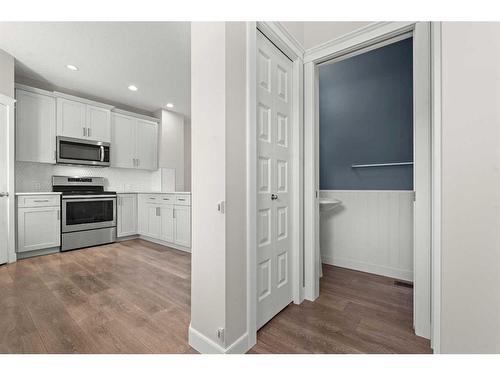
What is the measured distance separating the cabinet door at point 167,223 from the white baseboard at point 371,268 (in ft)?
7.55

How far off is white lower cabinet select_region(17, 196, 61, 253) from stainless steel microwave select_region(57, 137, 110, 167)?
681mm

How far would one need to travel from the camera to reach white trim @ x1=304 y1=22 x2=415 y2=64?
1476mm

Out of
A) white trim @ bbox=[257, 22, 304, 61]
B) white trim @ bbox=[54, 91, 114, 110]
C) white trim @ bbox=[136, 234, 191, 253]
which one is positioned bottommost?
white trim @ bbox=[136, 234, 191, 253]

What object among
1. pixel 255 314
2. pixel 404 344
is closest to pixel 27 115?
pixel 255 314

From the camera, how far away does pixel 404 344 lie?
1297 mm

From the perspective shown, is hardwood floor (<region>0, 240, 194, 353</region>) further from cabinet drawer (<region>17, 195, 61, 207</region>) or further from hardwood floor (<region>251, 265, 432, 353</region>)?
cabinet drawer (<region>17, 195, 61, 207</region>)

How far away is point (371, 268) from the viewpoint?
7.92 ft

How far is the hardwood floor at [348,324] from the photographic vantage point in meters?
1.27

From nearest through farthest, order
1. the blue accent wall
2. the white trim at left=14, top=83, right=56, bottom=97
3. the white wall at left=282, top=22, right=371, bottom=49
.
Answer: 1. the white wall at left=282, top=22, right=371, bottom=49
2. the blue accent wall
3. the white trim at left=14, top=83, right=56, bottom=97

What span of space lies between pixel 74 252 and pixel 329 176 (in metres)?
3.76

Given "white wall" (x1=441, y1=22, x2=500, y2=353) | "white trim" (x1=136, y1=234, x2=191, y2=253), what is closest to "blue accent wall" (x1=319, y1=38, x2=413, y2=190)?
"white wall" (x1=441, y1=22, x2=500, y2=353)

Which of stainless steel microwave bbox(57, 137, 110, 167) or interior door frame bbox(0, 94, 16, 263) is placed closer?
interior door frame bbox(0, 94, 16, 263)

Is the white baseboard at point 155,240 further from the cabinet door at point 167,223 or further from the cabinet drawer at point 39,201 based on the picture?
the cabinet drawer at point 39,201

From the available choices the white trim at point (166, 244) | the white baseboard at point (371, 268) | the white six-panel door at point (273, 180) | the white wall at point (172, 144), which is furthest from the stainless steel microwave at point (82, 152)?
the white baseboard at point (371, 268)
